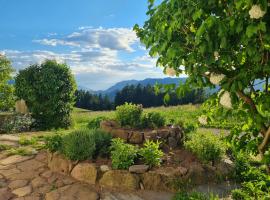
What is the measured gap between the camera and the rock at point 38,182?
7.89 m

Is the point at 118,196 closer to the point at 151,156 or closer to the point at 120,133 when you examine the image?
the point at 151,156

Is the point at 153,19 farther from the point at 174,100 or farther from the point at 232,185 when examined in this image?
the point at 174,100

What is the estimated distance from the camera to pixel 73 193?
734cm

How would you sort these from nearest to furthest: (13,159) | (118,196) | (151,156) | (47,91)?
(118,196) < (151,156) < (13,159) < (47,91)

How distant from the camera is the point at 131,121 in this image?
1006cm

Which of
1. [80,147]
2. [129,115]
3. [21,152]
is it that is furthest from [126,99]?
[80,147]

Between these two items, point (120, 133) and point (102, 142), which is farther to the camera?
point (120, 133)

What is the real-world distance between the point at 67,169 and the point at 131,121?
2472mm

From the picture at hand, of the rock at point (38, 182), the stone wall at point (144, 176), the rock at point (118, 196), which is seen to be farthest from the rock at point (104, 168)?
the rock at point (38, 182)

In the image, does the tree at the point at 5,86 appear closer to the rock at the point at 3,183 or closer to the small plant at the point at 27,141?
the small plant at the point at 27,141

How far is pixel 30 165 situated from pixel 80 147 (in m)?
1.80

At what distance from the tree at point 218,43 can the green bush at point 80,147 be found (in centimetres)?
430

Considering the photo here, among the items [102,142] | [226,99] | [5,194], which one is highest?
[226,99]

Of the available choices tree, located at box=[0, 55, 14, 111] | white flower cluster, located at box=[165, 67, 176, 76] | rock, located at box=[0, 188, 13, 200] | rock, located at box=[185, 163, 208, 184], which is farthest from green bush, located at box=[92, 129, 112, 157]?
tree, located at box=[0, 55, 14, 111]
